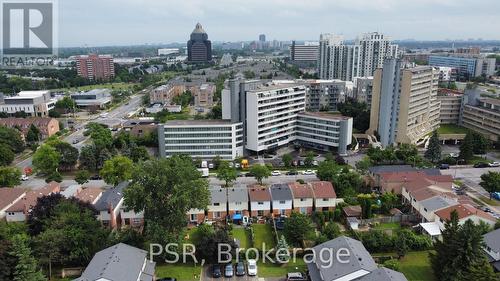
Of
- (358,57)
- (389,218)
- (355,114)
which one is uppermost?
(358,57)

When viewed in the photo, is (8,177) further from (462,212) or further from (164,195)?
(462,212)

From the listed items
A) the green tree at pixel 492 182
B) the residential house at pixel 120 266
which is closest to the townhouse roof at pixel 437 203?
the green tree at pixel 492 182

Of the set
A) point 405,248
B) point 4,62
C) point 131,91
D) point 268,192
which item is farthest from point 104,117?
point 4,62

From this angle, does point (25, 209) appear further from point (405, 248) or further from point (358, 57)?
point (358, 57)

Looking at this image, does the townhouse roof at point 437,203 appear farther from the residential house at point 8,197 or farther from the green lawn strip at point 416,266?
the residential house at point 8,197

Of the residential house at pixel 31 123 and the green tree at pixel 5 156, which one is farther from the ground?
the residential house at pixel 31 123
